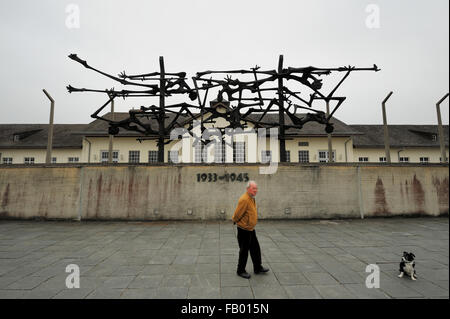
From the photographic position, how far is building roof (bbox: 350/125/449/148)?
24516 mm

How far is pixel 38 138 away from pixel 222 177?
29460mm

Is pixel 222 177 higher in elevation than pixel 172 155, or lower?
lower

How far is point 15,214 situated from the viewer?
8.93 metres

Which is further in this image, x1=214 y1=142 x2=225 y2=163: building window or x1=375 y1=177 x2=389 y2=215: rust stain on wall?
x1=214 y1=142 x2=225 y2=163: building window

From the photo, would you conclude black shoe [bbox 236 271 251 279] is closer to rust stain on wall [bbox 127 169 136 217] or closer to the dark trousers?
the dark trousers

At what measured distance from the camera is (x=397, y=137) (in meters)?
26.7

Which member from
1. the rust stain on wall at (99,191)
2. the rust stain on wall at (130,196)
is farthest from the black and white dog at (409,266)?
the rust stain on wall at (99,191)

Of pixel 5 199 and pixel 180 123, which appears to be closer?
pixel 5 199

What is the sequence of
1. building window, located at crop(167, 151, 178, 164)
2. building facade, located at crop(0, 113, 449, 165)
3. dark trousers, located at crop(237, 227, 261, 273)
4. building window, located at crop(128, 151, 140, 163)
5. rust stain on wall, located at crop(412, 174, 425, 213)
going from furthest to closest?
building window, located at crop(128, 151, 140, 163)
building window, located at crop(167, 151, 178, 164)
building facade, located at crop(0, 113, 449, 165)
rust stain on wall, located at crop(412, 174, 425, 213)
dark trousers, located at crop(237, 227, 261, 273)

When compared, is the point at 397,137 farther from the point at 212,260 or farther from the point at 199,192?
the point at 212,260

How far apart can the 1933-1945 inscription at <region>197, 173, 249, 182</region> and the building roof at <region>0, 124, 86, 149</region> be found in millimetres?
20158

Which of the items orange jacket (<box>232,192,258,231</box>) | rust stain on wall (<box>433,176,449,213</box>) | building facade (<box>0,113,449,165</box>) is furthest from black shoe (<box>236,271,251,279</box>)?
building facade (<box>0,113,449,165</box>)

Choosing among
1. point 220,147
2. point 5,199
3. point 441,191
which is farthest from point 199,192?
point 220,147

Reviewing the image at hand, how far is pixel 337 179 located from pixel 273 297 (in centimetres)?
746
